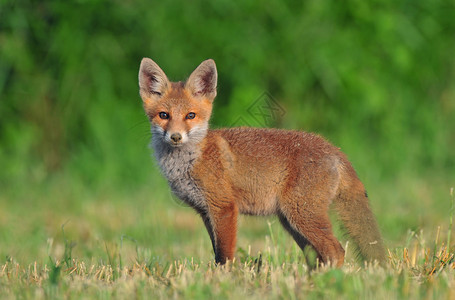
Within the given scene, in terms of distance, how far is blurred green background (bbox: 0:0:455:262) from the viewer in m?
8.52

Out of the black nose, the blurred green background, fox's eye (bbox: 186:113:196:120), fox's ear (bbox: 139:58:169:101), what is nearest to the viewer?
the black nose

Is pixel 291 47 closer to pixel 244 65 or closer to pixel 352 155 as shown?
pixel 244 65

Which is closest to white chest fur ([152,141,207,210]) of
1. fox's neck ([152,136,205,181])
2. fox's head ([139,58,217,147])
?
fox's neck ([152,136,205,181])

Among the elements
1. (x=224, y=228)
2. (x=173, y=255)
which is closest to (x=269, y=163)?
(x=224, y=228)

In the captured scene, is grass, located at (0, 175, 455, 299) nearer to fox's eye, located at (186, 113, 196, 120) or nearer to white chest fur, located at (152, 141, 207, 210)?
white chest fur, located at (152, 141, 207, 210)

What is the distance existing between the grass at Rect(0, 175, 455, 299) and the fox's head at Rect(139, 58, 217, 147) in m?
0.89

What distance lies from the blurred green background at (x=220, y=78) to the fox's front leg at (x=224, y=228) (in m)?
3.62

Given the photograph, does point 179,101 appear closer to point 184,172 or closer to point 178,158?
point 178,158

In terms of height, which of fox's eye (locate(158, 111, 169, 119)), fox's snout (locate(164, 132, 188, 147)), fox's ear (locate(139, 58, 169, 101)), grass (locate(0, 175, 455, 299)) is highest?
fox's ear (locate(139, 58, 169, 101))

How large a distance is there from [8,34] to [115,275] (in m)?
5.70

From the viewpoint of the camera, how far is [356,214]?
4.58 meters

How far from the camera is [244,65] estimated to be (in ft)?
28.5

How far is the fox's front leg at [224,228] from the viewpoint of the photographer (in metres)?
4.45

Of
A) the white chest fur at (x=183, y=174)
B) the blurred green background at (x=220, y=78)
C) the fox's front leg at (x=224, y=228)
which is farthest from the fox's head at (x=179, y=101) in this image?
the blurred green background at (x=220, y=78)
